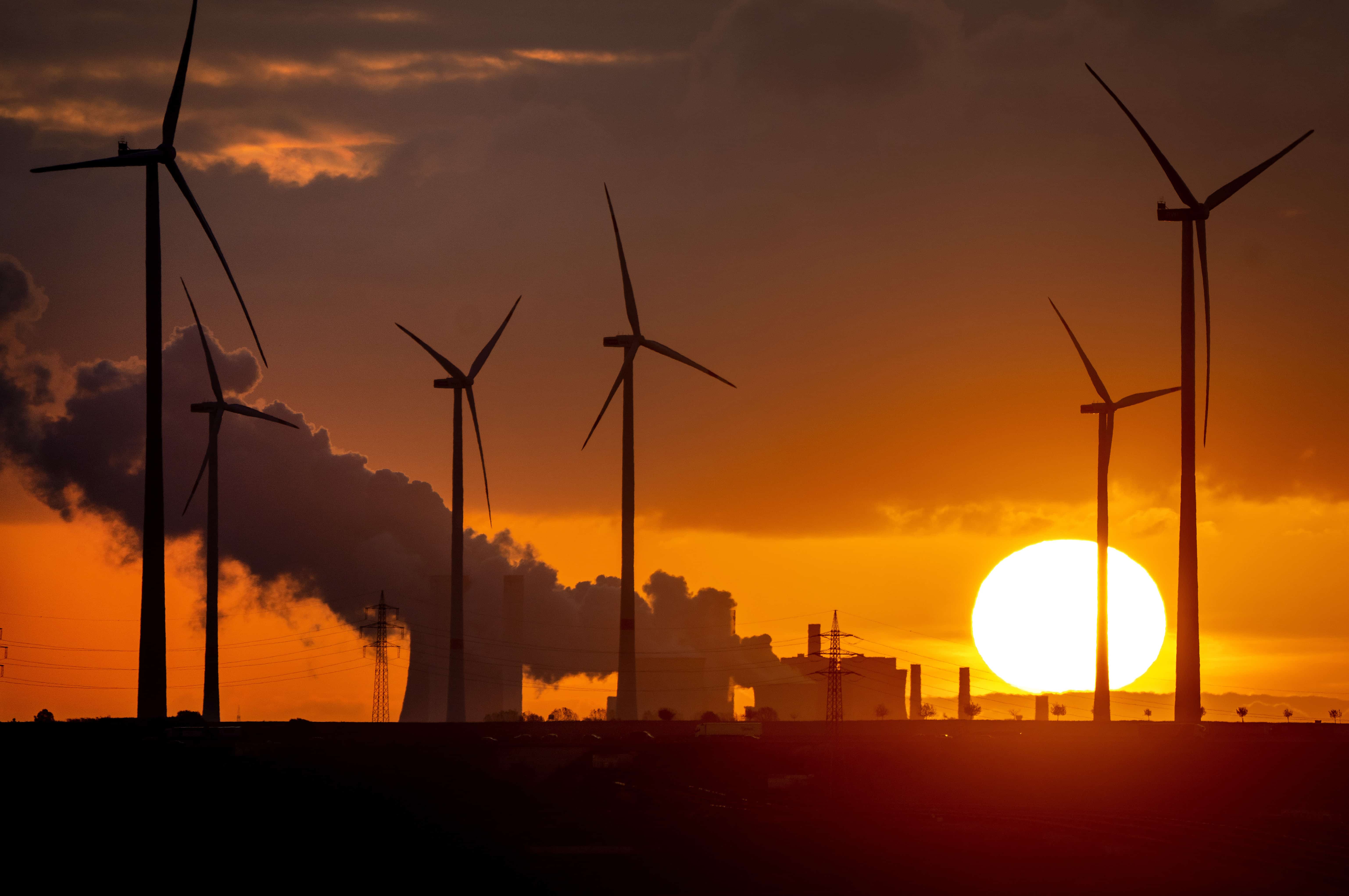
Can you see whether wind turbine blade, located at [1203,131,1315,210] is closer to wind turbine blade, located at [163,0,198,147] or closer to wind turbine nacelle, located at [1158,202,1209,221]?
wind turbine nacelle, located at [1158,202,1209,221]

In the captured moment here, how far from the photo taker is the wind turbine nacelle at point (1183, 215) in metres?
129

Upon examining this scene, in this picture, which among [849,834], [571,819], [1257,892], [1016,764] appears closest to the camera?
[1257,892]

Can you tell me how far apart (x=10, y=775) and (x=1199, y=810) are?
275 feet

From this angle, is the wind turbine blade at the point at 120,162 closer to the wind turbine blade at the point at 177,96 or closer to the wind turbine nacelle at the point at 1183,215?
the wind turbine blade at the point at 177,96

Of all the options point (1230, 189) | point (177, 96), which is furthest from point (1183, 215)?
point (177, 96)

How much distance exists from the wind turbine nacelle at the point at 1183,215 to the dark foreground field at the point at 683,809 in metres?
44.4

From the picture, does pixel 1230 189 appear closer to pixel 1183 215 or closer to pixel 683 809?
pixel 1183 215

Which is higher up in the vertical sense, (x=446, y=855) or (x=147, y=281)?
(x=147, y=281)

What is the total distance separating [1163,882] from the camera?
7456 centimetres

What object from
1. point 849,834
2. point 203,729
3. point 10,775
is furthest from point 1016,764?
point 10,775

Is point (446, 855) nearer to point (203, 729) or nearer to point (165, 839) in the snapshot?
point (165, 839)

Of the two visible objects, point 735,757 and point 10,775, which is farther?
point 735,757

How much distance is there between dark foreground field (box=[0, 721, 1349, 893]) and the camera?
7506 cm

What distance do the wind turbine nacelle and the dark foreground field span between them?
44.4 metres
